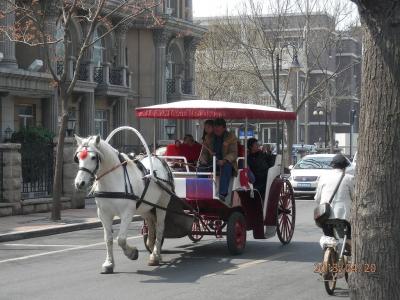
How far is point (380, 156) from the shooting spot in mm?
3869

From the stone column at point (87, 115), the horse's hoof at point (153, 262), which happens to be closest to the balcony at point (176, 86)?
the stone column at point (87, 115)

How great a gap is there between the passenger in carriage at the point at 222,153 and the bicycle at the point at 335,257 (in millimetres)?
3043

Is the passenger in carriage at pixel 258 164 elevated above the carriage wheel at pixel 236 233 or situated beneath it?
elevated above

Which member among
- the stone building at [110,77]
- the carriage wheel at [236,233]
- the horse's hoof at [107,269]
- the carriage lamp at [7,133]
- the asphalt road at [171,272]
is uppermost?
the stone building at [110,77]

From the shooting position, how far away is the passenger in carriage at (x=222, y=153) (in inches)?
481

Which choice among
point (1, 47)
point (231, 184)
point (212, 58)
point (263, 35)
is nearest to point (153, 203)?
point (231, 184)

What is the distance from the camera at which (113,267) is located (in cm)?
1102

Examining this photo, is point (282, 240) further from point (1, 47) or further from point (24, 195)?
point (1, 47)

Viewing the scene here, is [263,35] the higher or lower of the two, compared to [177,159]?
higher

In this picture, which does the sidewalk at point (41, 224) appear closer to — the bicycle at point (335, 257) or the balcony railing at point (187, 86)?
the bicycle at point (335, 257)

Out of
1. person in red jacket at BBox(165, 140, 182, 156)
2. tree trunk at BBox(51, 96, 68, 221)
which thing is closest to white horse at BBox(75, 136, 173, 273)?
person in red jacket at BBox(165, 140, 182, 156)

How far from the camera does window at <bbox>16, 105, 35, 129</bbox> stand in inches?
1363

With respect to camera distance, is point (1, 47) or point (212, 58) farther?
point (212, 58)

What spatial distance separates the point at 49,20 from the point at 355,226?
101 feet
